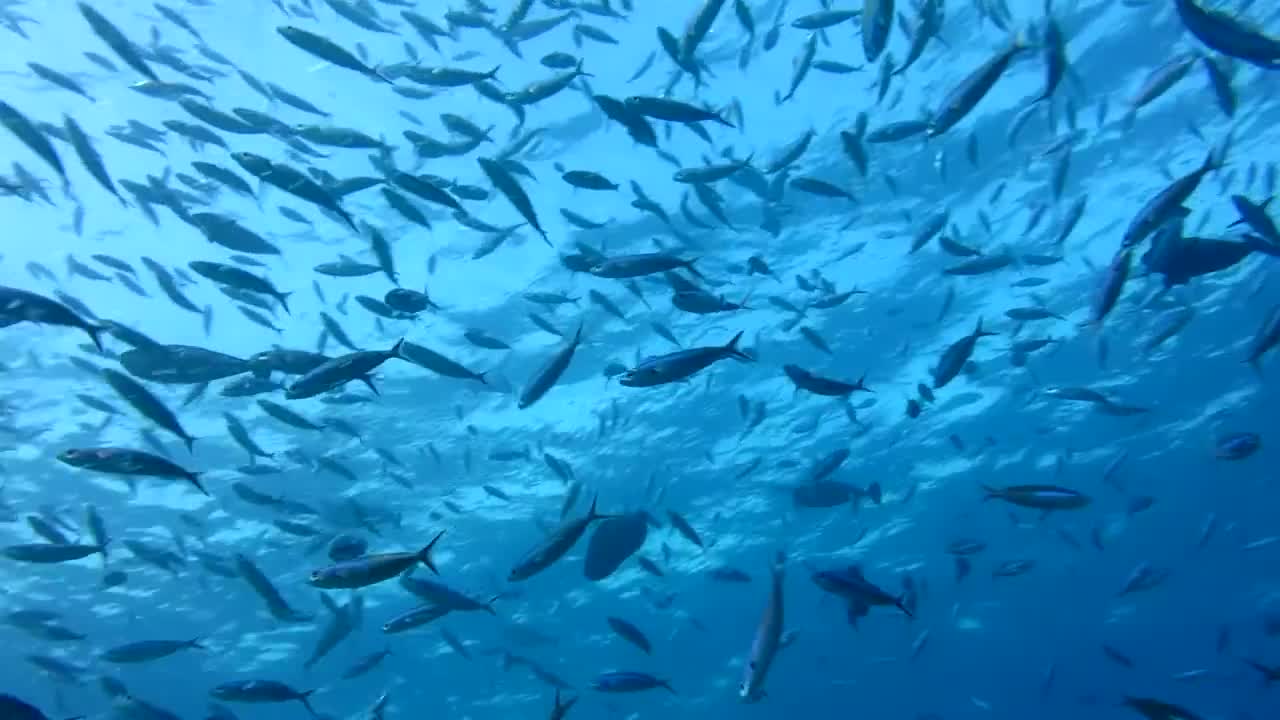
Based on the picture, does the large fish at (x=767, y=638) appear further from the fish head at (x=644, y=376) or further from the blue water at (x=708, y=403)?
the blue water at (x=708, y=403)

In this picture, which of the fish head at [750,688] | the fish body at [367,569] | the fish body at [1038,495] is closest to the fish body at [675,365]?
the fish body at [367,569]

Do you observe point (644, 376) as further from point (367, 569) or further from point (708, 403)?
point (708, 403)

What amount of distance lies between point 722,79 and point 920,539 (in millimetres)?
17925

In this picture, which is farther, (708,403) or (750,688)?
(708,403)

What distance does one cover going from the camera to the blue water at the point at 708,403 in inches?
580

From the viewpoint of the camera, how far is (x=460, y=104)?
49.3ft

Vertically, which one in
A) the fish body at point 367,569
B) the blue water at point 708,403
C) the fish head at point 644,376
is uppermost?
the fish head at point 644,376

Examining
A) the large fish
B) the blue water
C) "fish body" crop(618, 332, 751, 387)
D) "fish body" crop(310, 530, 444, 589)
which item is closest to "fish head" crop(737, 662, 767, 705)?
the large fish

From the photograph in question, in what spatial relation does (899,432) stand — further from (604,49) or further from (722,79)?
(604,49)

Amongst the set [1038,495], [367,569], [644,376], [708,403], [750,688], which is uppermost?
[644,376]

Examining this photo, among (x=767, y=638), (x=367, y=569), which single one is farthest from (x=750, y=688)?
(x=367, y=569)

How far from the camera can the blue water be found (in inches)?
580

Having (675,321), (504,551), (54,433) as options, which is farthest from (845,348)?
(54,433)

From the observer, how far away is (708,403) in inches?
866
